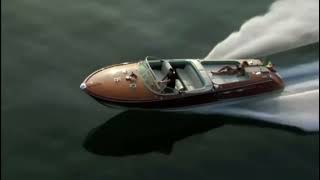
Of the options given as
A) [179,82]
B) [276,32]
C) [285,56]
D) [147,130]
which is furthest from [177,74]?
[276,32]

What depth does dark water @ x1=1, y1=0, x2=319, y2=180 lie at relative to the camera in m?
23.9

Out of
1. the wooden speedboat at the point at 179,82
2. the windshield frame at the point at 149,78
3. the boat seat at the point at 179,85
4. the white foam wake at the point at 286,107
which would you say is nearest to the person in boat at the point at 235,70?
the wooden speedboat at the point at 179,82

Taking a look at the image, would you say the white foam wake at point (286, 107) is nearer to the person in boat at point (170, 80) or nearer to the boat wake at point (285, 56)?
the boat wake at point (285, 56)

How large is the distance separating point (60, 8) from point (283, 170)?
45.8ft

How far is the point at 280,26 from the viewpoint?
3159 centimetres

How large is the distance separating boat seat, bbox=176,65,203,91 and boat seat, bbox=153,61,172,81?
2.41 feet

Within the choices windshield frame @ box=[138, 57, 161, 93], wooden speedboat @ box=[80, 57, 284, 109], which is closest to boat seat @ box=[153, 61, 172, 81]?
wooden speedboat @ box=[80, 57, 284, 109]

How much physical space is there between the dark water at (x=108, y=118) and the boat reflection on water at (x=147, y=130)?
41mm

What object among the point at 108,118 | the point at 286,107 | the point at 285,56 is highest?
the point at 285,56

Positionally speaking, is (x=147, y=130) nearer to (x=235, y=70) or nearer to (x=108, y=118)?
(x=108, y=118)

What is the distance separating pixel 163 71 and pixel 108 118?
3.04 m

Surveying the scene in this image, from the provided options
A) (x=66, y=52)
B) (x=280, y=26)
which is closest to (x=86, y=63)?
(x=66, y=52)

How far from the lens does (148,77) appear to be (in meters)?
25.6

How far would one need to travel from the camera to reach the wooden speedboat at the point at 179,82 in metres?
25.3
